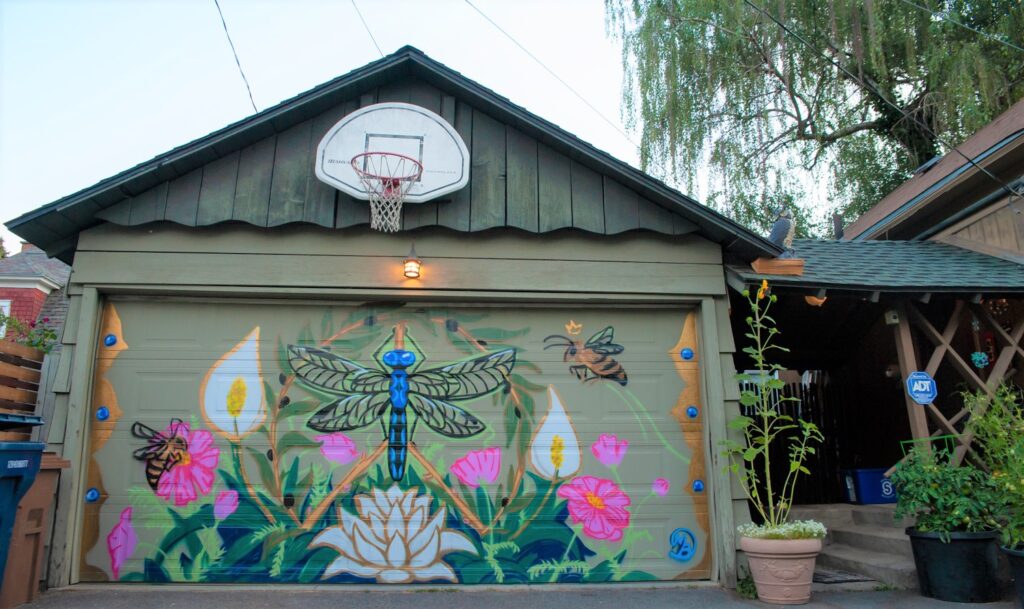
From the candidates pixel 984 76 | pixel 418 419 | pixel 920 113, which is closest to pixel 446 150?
pixel 418 419

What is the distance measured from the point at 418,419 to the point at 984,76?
1104 cm

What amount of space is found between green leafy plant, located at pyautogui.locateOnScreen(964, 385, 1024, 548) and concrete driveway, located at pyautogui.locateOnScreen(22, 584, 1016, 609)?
593 mm

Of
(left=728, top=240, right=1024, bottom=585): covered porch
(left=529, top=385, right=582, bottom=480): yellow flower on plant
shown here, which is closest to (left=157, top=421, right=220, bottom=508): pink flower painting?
(left=529, top=385, right=582, bottom=480): yellow flower on plant

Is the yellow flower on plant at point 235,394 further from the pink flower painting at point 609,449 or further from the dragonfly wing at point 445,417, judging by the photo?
the pink flower painting at point 609,449

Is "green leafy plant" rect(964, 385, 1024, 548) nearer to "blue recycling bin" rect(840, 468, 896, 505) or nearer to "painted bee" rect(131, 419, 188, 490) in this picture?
"blue recycling bin" rect(840, 468, 896, 505)

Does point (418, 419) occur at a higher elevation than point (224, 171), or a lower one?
lower

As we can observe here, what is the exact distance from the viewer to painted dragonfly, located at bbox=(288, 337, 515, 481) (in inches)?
222

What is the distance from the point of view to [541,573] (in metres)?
5.43

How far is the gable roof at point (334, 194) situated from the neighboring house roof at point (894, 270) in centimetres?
49

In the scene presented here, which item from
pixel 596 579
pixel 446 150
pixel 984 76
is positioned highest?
pixel 984 76

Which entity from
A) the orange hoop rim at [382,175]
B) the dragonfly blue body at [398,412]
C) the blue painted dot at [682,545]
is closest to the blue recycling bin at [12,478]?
the dragonfly blue body at [398,412]

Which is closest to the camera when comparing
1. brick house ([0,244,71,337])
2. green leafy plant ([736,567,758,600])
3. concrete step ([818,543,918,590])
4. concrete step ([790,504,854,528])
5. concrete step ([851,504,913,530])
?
green leafy plant ([736,567,758,600])

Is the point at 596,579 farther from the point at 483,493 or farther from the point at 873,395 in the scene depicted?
the point at 873,395

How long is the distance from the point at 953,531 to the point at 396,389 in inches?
171
